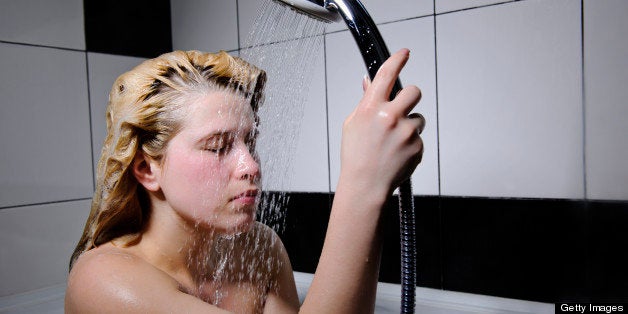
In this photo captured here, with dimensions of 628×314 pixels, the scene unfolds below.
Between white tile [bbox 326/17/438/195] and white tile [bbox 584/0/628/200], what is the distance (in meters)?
0.30

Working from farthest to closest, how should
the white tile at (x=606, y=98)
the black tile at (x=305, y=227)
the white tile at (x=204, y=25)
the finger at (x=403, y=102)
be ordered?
the white tile at (x=204, y=25) < the black tile at (x=305, y=227) < the white tile at (x=606, y=98) < the finger at (x=403, y=102)

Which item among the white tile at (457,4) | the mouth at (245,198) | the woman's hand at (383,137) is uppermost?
the white tile at (457,4)

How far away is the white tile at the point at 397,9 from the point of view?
3.36 feet

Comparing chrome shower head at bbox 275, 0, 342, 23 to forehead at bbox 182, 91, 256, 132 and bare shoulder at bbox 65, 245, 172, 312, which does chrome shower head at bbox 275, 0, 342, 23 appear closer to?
forehead at bbox 182, 91, 256, 132

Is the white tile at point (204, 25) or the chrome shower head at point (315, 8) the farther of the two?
the white tile at point (204, 25)

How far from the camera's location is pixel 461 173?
99 cm

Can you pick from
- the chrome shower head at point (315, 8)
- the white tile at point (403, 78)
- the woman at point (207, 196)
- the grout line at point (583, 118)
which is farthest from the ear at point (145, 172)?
the grout line at point (583, 118)

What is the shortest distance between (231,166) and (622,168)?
0.72 m

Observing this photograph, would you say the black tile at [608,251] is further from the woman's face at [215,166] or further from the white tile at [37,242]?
the white tile at [37,242]

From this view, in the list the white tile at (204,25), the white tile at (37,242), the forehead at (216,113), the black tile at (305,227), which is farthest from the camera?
the white tile at (204,25)

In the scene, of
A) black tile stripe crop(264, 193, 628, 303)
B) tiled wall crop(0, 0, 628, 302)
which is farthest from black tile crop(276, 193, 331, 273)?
black tile stripe crop(264, 193, 628, 303)

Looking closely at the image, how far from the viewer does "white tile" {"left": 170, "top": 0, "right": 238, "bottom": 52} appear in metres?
1.34

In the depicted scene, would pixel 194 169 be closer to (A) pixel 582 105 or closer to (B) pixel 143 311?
(B) pixel 143 311

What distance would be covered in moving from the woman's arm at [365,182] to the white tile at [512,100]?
56 cm
